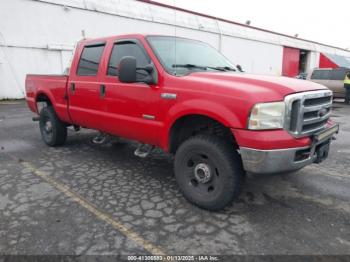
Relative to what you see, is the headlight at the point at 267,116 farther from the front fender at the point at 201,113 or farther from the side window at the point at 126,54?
the side window at the point at 126,54

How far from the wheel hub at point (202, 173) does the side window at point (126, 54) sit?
1.37m

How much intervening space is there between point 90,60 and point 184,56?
5.52ft

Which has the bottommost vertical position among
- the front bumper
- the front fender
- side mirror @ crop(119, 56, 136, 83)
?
the front bumper

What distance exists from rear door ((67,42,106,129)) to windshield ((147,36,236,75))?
3.60ft

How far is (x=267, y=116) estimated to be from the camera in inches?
109

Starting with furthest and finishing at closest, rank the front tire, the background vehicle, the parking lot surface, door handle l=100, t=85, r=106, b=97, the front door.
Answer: the background vehicle, door handle l=100, t=85, r=106, b=97, the front door, the front tire, the parking lot surface

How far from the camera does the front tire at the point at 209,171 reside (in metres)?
3.01

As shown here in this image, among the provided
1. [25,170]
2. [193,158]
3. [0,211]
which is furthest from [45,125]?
[193,158]

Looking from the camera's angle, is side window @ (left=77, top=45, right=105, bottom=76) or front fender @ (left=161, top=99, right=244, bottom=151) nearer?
front fender @ (left=161, top=99, right=244, bottom=151)

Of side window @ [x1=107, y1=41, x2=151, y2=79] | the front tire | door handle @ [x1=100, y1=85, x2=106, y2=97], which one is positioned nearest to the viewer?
the front tire

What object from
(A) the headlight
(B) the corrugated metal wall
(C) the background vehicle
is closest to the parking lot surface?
(A) the headlight

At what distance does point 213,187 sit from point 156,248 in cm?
95

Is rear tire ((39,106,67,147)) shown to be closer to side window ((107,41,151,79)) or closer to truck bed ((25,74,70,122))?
truck bed ((25,74,70,122))

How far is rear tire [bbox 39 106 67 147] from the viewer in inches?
220
